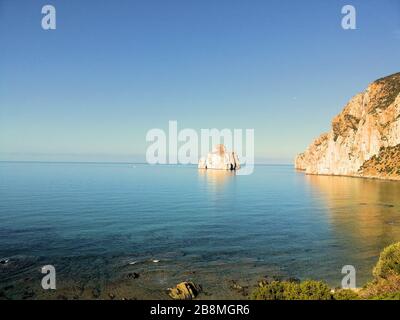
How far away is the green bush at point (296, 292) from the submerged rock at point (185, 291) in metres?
7.97

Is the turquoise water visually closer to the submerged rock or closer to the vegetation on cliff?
the submerged rock

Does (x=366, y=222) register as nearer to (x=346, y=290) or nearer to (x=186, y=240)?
(x=186, y=240)

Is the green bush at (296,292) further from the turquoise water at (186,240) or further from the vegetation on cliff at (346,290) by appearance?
the turquoise water at (186,240)

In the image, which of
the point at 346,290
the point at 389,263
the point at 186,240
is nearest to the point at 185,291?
→ the point at 346,290

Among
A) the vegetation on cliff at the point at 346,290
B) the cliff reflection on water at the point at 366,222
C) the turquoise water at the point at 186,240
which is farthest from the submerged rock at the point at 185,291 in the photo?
the cliff reflection on water at the point at 366,222

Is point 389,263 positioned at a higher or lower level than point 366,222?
higher

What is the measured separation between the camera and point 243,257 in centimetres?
4762

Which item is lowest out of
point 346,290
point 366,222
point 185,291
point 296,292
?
point 366,222

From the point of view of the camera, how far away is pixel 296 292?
1058 inches

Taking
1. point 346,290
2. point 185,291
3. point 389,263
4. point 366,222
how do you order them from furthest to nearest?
point 366,222, point 185,291, point 389,263, point 346,290

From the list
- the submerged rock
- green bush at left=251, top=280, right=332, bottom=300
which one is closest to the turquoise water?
the submerged rock

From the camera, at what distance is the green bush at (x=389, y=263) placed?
1266 inches

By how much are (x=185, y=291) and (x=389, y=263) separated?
66.9 feet

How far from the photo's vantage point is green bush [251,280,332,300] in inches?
1021
